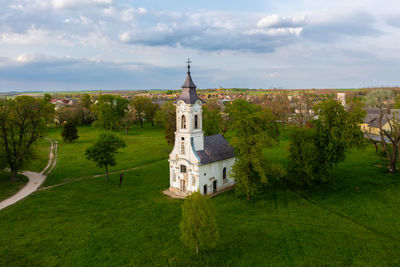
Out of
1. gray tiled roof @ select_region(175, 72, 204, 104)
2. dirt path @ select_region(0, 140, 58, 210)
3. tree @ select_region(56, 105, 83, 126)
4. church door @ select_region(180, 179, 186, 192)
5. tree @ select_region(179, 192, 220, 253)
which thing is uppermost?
gray tiled roof @ select_region(175, 72, 204, 104)

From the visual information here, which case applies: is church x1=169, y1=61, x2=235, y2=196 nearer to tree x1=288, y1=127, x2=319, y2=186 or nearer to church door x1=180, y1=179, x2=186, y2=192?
church door x1=180, y1=179, x2=186, y2=192

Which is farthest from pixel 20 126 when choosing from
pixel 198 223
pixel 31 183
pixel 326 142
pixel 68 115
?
pixel 68 115

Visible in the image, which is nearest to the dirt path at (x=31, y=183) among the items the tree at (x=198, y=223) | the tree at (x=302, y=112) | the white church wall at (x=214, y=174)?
the white church wall at (x=214, y=174)

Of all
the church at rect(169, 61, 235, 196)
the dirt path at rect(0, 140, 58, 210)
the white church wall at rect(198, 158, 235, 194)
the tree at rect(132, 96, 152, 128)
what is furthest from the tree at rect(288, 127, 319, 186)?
the tree at rect(132, 96, 152, 128)

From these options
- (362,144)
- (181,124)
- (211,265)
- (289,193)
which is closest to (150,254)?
(211,265)

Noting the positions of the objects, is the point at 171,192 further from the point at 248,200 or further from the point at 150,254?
the point at 150,254

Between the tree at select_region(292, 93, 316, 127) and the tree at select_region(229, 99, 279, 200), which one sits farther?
the tree at select_region(292, 93, 316, 127)
